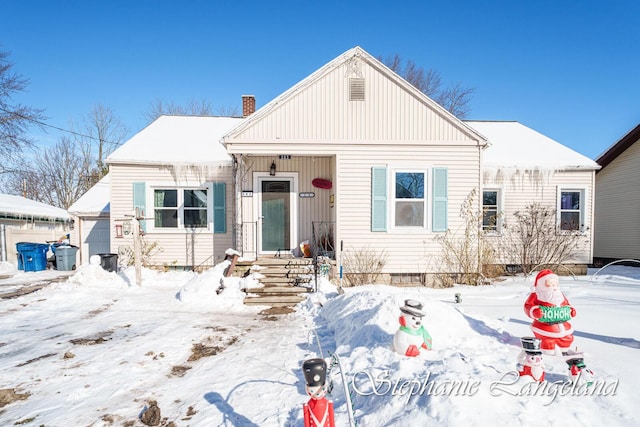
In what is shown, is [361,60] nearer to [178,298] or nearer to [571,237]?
[178,298]

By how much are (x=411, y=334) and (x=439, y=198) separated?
601cm

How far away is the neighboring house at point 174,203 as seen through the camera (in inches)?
387

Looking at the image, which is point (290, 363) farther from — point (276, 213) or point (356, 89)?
point (356, 89)

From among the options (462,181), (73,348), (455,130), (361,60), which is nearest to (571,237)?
(462,181)

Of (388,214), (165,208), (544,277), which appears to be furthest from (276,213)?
(544,277)

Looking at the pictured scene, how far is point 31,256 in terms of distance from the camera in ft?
39.0

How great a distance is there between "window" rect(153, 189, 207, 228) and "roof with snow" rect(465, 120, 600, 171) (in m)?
9.03

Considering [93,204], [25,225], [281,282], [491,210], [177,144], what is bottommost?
[281,282]

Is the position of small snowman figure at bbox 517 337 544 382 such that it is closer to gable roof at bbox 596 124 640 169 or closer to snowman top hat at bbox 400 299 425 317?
snowman top hat at bbox 400 299 425 317

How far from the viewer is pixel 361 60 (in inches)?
340

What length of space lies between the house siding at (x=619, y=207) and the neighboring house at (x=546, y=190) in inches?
122

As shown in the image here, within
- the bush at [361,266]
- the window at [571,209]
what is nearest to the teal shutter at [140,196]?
the bush at [361,266]

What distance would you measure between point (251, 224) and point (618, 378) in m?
8.43

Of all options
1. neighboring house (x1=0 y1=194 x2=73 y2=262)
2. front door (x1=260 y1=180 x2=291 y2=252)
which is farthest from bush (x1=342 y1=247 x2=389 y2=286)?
neighboring house (x1=0 y1=194 x2=73 y2=262)
